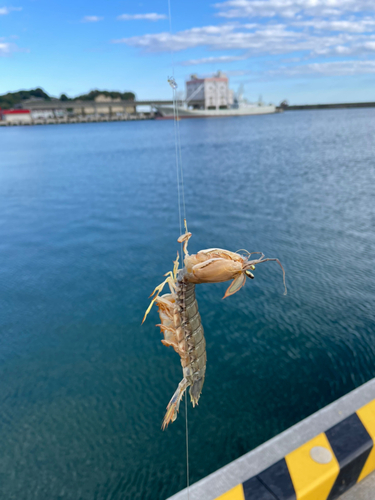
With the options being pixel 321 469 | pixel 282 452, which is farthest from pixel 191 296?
pixel 282 452

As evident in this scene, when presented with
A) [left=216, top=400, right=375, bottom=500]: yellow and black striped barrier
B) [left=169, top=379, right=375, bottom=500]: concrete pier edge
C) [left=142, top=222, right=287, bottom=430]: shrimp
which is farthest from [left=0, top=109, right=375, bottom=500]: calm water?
[left=142, top=222, right=287, bottom=430]: shrimp

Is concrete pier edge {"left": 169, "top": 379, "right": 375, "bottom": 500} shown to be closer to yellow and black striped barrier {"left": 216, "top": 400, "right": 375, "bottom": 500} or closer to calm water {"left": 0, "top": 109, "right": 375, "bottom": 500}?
yellow and black striped barrier {"left": 216, "top": 400, "right": 375, "bottom": 500}

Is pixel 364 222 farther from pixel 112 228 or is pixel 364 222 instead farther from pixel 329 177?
pixel 112 228

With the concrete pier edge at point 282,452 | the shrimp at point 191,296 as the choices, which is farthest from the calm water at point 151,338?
the shrimp at point 191,296

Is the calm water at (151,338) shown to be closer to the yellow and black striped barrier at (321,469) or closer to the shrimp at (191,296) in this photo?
the yellow and black striped barrier at (321,469)

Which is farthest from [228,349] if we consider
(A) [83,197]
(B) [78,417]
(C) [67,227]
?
(A) [83,197]

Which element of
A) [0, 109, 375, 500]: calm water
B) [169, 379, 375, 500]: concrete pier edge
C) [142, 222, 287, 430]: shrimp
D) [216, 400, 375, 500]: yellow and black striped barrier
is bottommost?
[0, 109, 375, 500]: calm water
